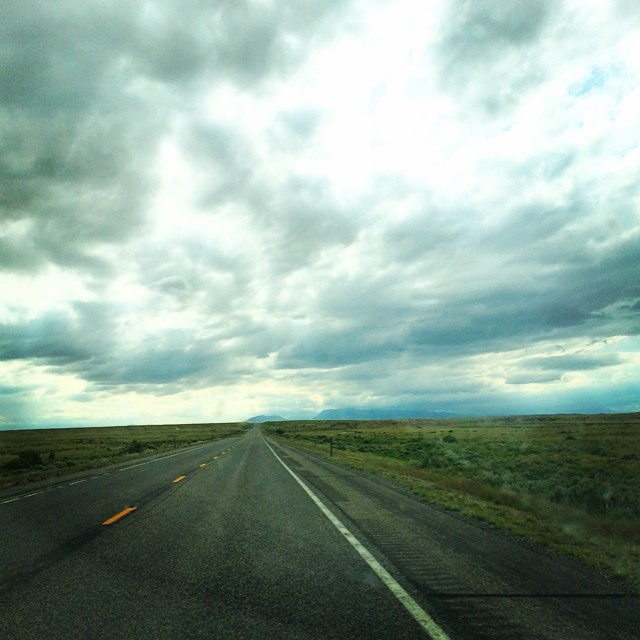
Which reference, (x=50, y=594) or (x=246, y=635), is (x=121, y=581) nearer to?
(x=50, y=594)

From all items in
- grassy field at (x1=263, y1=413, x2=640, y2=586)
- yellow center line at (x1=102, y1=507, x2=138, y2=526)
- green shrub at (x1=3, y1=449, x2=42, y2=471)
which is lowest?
grassy field at (x1=263, y1=413, x2=640, y2=586)

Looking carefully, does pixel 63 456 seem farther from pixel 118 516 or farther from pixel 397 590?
pixel 397 590

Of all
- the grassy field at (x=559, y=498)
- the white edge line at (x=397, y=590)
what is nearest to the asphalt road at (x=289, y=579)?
the white edge line at (x=397, y=590)

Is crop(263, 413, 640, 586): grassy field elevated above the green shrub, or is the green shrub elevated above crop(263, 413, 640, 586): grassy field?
the green shrub

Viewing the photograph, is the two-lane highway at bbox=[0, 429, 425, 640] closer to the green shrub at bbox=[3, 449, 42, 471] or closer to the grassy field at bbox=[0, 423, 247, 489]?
the grassy field at bbox=[0, 423, 247, 489]

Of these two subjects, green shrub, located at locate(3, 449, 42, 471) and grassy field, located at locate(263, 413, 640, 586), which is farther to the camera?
green shrub, located at locate(3, 449, 42, 471)

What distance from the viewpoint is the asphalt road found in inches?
184

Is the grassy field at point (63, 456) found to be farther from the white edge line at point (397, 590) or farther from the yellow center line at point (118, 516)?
the white edge line at point (397, 590)

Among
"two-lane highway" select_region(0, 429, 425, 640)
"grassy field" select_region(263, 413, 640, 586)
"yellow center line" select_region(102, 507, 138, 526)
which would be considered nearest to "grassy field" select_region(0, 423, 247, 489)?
"yellow center line" select_region(102, 507, 138, 526)

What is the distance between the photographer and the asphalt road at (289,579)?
4672 millimetres

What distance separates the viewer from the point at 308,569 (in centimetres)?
662

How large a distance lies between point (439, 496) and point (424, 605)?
9.43 metres

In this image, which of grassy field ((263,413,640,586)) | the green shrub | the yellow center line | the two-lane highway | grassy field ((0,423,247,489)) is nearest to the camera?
the two-lane highway

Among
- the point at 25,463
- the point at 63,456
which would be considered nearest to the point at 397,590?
the point at 25,463
